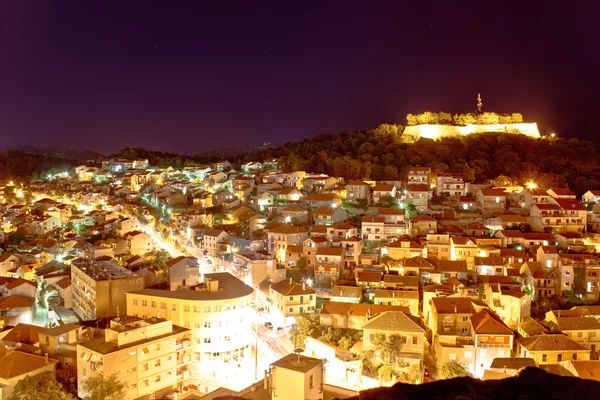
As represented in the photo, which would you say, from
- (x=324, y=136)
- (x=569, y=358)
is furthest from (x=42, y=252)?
(x=324, y=136)

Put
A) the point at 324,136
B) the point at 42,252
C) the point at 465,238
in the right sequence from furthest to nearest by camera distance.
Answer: the point at 324,136, the point at 42,252, the point at 465,238

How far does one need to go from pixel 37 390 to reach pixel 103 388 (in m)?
1.34

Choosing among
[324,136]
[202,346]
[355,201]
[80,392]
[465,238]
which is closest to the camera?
[80,392]

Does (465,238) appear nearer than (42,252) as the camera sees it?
Yes

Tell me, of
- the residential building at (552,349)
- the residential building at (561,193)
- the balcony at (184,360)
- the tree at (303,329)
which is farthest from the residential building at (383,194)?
the balcony at (184,360)

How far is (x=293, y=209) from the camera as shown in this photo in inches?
905

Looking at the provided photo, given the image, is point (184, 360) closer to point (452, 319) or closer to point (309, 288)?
point (309, 288)

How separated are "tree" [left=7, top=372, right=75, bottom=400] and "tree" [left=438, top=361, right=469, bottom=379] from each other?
8.19m

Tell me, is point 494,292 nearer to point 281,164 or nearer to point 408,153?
point 408,153

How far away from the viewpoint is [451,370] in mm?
11922

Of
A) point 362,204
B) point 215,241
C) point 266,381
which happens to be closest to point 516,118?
point 362,204

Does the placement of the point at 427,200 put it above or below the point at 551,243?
above

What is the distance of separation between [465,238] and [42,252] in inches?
657

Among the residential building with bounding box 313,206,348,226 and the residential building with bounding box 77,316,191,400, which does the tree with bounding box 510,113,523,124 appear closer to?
the residential building with bounding box 313,206,348,226
